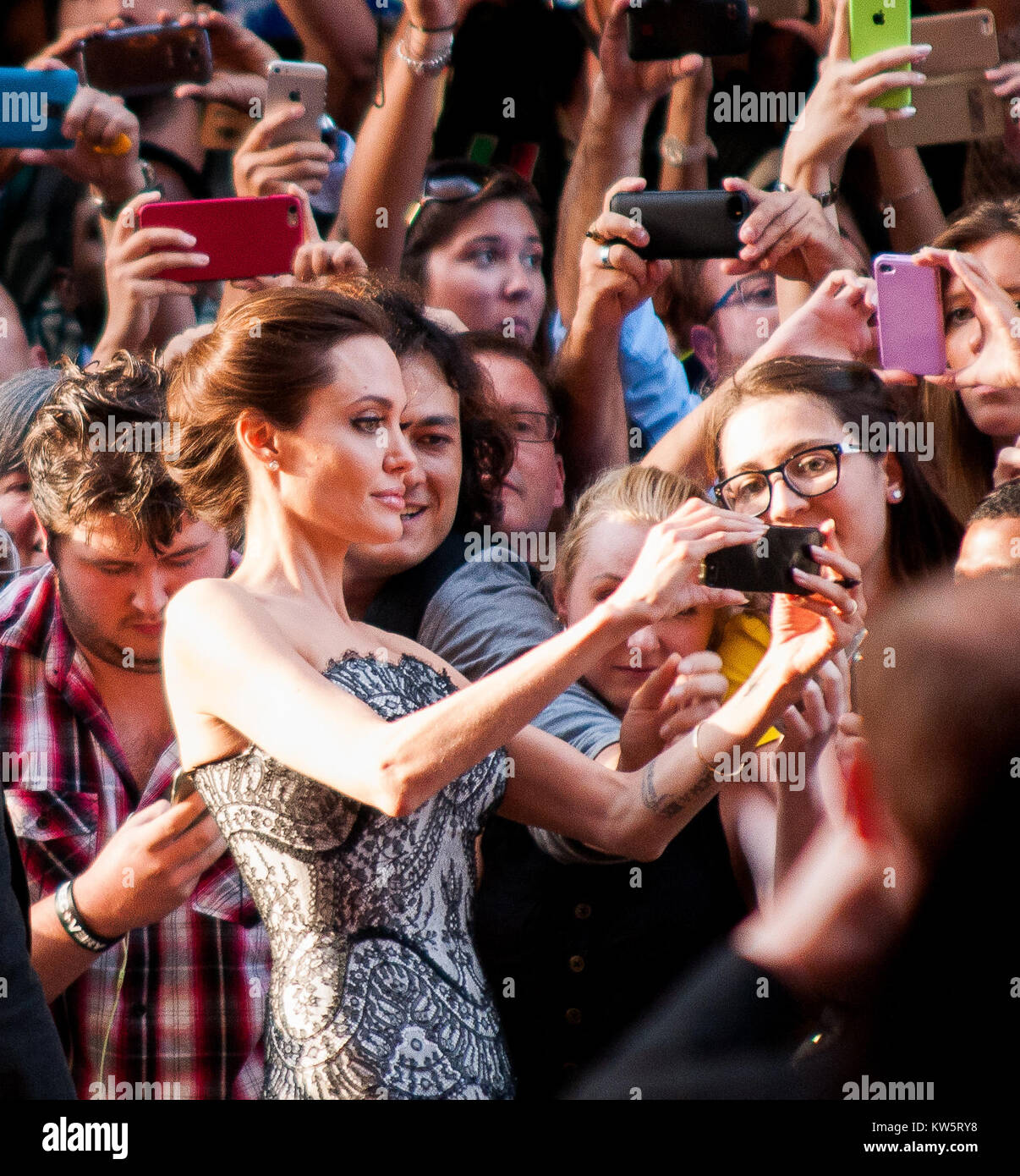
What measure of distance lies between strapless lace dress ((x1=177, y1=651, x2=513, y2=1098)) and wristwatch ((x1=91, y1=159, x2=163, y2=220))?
3.65 ft

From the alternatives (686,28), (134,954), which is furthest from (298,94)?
(134,954)

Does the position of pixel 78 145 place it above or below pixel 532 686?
above

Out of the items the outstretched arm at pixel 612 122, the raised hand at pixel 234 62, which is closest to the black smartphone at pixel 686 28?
the outstretched arm at pixel 612 122

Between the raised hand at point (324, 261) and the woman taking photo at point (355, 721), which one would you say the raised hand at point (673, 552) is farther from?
the raised hand at point (324, 261)

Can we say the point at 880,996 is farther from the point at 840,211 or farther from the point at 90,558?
the point at 840,211

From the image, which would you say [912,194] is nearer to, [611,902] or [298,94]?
[298,94]

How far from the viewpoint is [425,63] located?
233 centimetres

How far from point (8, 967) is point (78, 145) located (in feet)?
4.62

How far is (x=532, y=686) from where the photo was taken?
1.43 m

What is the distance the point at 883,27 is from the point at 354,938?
1.43 m

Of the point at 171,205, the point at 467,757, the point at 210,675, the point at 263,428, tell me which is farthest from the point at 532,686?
the point at 171,205

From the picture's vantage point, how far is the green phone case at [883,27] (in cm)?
215

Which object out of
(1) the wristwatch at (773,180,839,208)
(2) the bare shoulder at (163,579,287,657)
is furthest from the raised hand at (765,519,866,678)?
(1) the wristwatch at (773,180,839,208)

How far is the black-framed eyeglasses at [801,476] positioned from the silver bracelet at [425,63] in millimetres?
810
